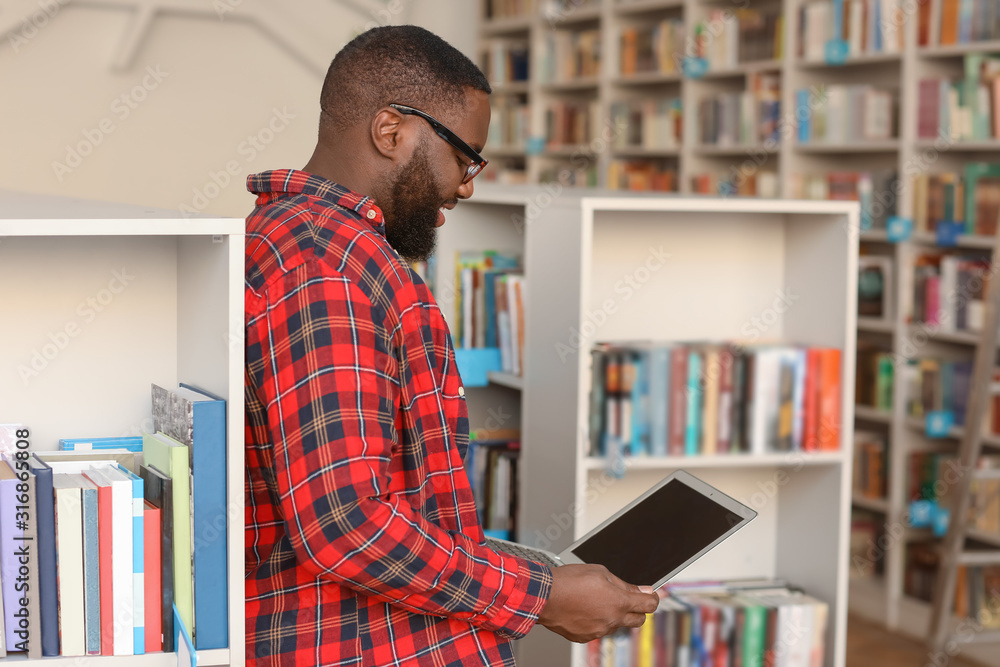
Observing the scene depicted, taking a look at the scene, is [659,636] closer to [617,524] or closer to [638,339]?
[638,339]

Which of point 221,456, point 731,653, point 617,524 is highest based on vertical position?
point 221,456

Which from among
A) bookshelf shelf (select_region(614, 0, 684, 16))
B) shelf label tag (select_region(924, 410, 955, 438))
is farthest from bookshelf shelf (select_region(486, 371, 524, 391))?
bookshelf shelf (select_region(614, 0, 684, 16))

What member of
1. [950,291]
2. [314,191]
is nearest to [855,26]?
[950,291]

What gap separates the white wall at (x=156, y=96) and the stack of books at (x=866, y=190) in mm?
2114

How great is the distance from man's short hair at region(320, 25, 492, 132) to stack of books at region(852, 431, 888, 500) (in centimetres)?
355

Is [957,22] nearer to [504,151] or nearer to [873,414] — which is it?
[873,414]

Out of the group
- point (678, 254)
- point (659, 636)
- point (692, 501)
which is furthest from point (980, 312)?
point (692, 501)

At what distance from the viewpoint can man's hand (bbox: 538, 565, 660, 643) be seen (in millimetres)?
1228

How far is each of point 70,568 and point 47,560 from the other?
0.08 ft

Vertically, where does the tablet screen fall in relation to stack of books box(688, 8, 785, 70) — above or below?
below

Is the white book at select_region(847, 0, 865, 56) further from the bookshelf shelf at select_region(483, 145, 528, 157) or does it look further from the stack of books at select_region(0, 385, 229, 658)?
the stack of books at select_region(0, 385, 229, 658)

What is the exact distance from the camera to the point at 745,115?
5.03 m

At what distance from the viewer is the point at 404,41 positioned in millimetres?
1315

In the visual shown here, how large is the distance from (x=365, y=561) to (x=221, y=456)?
0.20m
